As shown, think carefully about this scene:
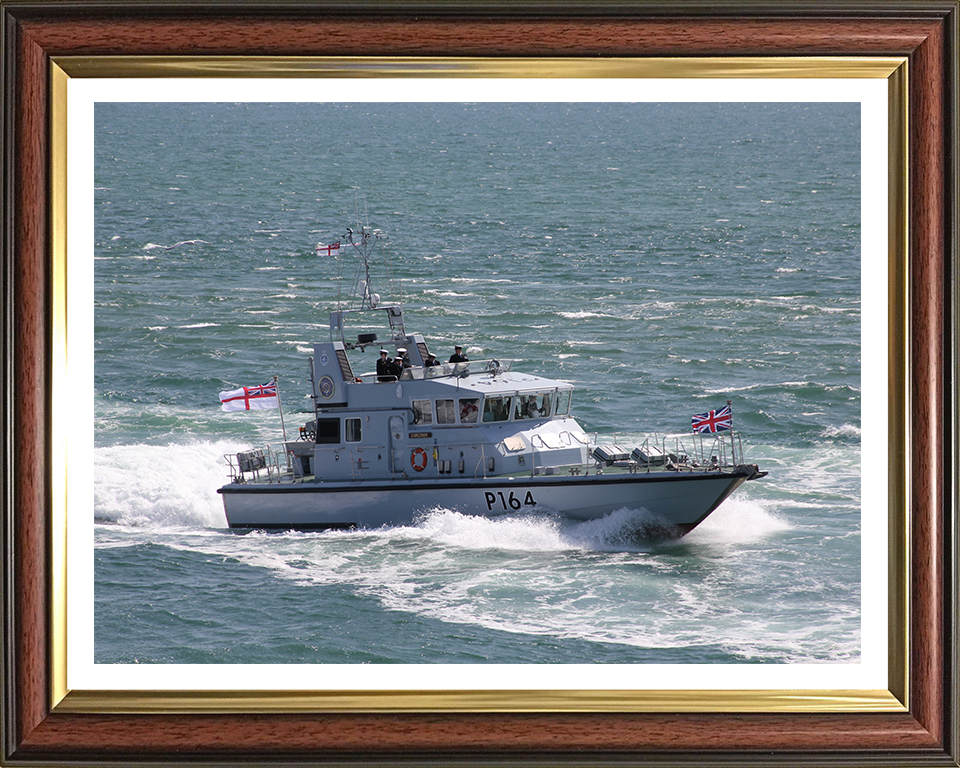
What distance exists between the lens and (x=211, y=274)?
9445mm

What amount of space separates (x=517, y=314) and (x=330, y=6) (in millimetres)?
5623

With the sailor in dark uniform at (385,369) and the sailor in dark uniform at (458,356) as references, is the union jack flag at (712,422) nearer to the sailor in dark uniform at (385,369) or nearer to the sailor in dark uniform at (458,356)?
the sailor in dark uniform at (458,356)

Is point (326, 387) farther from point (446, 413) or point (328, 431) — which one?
point (446, 413)

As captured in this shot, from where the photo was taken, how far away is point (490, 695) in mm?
5992

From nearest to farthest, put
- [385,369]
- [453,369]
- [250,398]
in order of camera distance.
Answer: [250,398]
[453,369]
[385,369]

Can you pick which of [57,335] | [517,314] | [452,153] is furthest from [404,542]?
[57,335]

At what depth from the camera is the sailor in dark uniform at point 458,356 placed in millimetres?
12922

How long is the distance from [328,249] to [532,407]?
4.65m

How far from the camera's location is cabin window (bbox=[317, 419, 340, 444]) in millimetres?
14094

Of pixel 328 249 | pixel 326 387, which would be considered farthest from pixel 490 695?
pixel 326 387

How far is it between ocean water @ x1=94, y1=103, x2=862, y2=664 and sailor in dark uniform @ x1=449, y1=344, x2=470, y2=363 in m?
0.45

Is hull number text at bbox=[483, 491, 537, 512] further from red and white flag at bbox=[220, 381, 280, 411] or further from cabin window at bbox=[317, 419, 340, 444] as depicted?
red and white flag at bbox=[220, 381, 280, 411]

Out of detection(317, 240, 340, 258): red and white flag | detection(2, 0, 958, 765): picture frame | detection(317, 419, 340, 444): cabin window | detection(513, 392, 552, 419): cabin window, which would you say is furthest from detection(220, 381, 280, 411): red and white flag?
detection(513, 392, 552, 419): cabin window

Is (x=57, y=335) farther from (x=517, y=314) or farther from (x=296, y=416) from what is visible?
(x=296, y=416)
